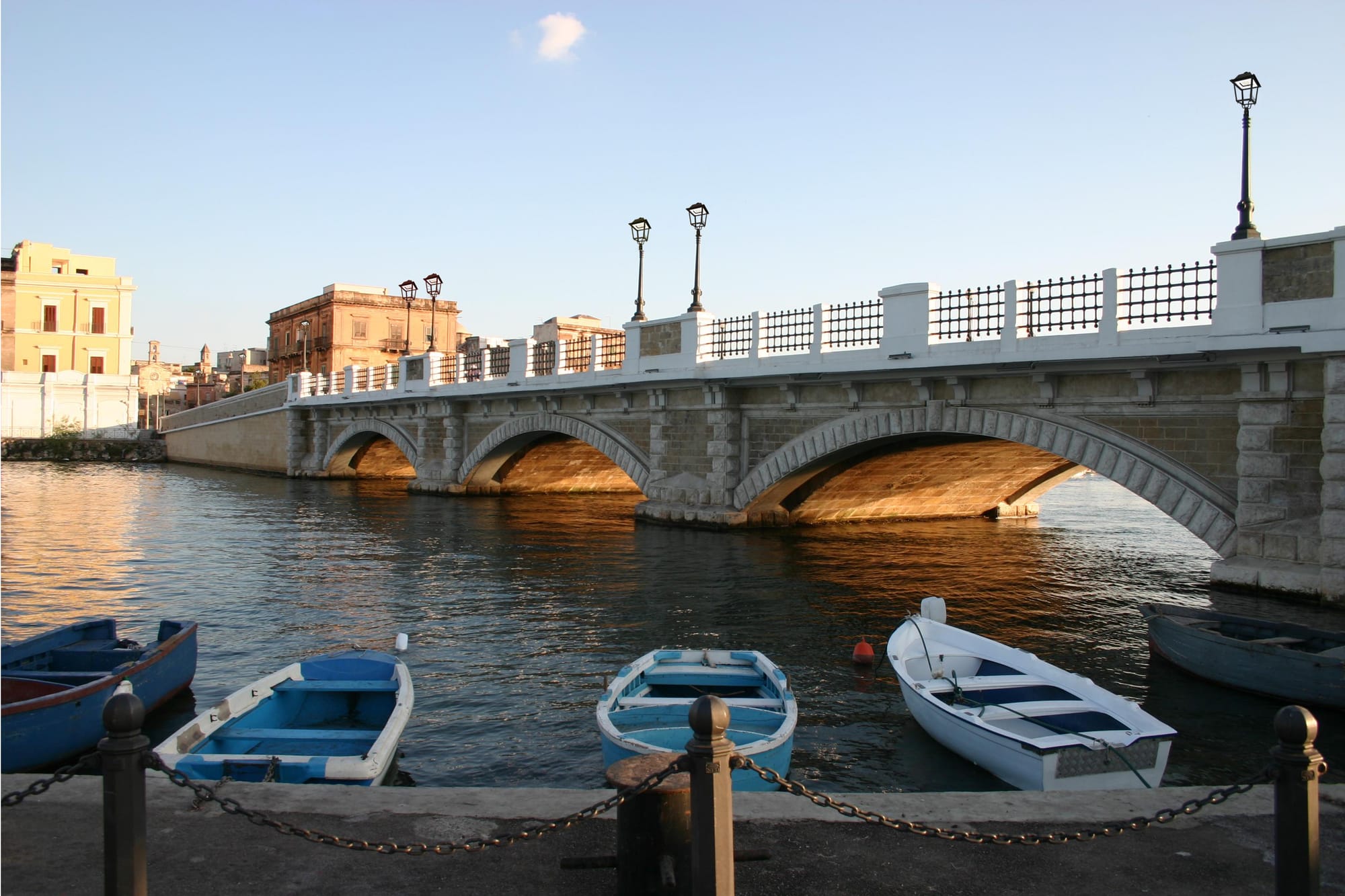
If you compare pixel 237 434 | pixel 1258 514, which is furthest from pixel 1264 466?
pixel 237 434

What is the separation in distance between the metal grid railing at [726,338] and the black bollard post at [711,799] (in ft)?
62.1

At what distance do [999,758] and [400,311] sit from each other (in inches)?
2781

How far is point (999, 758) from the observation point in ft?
24.5

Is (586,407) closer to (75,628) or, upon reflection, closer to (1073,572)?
(1073,572)

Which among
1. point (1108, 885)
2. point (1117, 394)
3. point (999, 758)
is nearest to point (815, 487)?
point (1117, 394)

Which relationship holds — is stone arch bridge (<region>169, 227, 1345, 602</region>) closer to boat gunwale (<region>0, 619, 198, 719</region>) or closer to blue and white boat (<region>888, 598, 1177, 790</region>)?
blue and white boat (<region>888, 598, 1177, 790</region>)

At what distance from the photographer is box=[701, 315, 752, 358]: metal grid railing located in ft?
74.9

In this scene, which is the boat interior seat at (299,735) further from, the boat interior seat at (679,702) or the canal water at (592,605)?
the boat interior seat at (679,702)

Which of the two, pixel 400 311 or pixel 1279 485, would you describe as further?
pixel 400 311

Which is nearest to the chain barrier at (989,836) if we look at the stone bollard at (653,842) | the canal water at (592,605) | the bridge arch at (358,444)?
the stone bollard at (653,842)

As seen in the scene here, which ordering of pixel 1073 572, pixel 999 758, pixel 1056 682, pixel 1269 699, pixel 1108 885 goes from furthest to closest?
pixel 1073 572
pixel 1269 699
pixel 1056 682
pixel 999 758
pixel 1108 885

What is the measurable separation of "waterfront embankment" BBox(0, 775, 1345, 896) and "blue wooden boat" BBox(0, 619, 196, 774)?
227 centimetres

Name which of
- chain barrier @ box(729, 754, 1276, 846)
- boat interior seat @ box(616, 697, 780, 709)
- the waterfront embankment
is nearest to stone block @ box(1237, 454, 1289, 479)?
the waterfront embankment

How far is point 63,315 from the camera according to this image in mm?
66062
